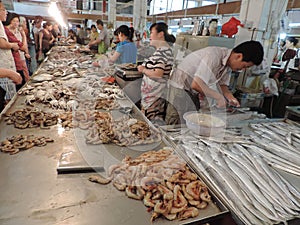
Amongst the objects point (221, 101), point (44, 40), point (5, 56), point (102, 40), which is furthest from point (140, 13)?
A: point (221, 101)

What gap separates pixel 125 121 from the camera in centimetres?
191

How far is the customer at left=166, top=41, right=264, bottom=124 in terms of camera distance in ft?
6.70

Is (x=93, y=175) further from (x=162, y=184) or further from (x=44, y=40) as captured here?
(x=44, y=40)

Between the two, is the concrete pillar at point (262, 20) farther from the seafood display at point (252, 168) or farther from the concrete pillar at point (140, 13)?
the concrete pillar at point (140, 13)

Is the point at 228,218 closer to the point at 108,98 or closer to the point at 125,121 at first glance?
the point at 125,121

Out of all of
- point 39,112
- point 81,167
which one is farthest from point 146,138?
point 39,112

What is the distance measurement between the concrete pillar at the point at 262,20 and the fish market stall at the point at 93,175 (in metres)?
2.49

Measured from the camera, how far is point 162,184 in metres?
1.16

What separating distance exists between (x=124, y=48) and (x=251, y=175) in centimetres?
331

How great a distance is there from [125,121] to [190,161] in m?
0.77

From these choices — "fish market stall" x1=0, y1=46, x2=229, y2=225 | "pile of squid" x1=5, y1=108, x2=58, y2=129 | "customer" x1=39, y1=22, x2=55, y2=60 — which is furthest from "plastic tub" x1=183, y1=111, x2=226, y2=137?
"customer" x1=39, y1=22, x2=55, y2=60

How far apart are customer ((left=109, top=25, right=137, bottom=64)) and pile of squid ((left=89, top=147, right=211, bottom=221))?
2.92 metres

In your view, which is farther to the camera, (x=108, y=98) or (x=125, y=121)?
(x=108, y=98)

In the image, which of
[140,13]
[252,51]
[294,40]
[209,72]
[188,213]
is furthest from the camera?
[140,13]
